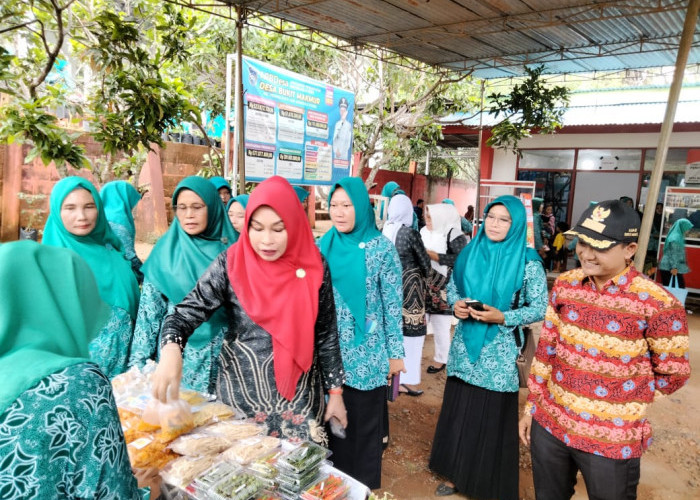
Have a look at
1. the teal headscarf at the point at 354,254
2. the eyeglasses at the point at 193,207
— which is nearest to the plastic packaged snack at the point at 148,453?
the eyeglasses at the point at 193,207

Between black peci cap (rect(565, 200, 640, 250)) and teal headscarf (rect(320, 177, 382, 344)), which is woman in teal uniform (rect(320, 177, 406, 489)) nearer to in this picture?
teal headscarf (rect(320, 177, 382, 344))

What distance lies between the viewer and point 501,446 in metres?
2.87

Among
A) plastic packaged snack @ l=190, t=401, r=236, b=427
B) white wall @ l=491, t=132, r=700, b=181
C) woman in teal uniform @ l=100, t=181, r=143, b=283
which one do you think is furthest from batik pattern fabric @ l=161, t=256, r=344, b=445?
white wall @ l=491, t=132, r=700, b=181

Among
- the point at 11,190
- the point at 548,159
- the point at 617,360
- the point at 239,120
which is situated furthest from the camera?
the point at 548,159

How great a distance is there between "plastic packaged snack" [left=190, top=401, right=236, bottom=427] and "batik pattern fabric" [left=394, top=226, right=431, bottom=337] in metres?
2.68

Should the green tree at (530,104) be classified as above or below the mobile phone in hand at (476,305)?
above

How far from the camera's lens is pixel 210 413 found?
1613 mm

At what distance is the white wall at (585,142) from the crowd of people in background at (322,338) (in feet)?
31.1

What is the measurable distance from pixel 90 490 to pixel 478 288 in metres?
2.38

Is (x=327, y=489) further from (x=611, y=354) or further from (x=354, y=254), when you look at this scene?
(x=354, y=254)

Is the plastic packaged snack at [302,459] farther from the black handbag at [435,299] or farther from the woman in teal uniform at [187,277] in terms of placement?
the black handbag at [435,299]

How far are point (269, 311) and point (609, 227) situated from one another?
1.37 meters

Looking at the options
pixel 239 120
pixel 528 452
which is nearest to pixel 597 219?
pixel 528 452

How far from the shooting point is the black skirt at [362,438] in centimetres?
269
